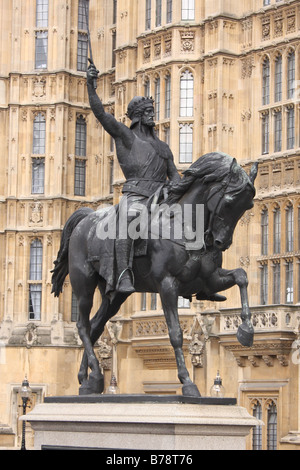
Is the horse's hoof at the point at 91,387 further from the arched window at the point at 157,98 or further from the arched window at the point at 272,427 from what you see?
the arched window at the point at 157,98

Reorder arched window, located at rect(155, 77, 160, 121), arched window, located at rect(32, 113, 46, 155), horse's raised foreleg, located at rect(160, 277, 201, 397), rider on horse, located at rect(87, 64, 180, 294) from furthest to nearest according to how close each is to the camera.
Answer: arched window, located at rect(32, 113, 46, 155), arched window, located at rect(155, 77, 160, 121), rider on horse, located at rect(87, 64, 180, 294), horse's raised foreleg, located at rect(160, 277, 201, 397)

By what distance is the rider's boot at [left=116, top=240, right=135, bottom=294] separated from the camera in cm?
1273

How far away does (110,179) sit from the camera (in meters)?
40.4

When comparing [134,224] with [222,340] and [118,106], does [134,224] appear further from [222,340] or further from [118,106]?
[118,106]

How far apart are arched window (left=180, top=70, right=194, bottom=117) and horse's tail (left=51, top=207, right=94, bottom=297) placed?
21.3 meters

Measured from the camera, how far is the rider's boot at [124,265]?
501 inches

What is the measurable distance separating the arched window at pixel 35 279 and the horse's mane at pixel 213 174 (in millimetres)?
27737

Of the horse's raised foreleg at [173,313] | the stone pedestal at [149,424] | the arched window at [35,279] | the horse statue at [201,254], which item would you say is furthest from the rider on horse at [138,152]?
the arched window at [35,279]

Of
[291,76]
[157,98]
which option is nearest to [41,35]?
[157,98]

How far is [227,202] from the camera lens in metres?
12.3

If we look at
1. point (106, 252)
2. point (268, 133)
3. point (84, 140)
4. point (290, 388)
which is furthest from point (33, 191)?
point (106, 252)

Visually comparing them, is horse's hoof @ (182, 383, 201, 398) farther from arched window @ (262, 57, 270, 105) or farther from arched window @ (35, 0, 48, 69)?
arched window @ (35, 0, 48, 69)

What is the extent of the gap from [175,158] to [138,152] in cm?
2183

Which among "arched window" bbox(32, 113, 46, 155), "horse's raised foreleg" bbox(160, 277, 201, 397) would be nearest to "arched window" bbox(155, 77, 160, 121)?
"arched window" bbox(32, 113, 46, 155)
